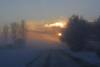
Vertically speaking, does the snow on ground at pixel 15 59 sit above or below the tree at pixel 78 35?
below

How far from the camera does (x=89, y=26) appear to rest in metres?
63.4

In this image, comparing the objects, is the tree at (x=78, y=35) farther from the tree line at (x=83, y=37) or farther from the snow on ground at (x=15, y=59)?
the snow on ground at (x=15, y=59)

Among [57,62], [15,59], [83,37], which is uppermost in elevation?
[83,37]

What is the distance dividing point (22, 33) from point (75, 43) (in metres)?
33.5

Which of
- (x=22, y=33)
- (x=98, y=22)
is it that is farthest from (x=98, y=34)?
(x=22, y=33)

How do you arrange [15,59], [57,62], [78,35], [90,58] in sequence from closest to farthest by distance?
[57,62], [15,59], [90,58], [78,35]

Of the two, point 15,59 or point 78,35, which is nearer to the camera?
point 15,59

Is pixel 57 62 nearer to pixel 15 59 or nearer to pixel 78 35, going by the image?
pixel 15 59

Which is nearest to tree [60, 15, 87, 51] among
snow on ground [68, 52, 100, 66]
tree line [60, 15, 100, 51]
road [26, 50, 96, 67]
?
tree line [60, 15, 100, 51]

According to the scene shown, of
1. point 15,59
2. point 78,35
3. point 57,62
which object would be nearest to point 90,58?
point 57,62


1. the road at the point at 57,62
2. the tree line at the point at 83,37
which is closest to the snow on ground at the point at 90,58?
the road at the point at 57,62

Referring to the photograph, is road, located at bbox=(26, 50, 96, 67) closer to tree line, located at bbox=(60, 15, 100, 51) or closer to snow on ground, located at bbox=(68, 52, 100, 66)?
snow on ground, located at bbox=(68, 52, 100, 66)

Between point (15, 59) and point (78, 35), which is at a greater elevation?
point (78, 35)

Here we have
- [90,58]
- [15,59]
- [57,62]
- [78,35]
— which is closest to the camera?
[57,62]
